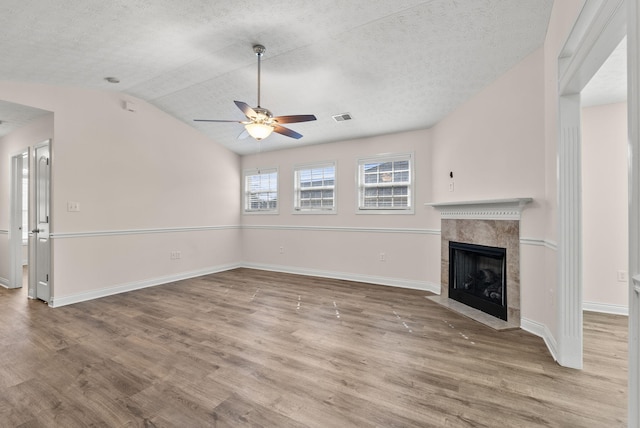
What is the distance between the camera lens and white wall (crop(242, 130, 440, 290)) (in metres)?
4.87

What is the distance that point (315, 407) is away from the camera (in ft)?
6.20

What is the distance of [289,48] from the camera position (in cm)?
320

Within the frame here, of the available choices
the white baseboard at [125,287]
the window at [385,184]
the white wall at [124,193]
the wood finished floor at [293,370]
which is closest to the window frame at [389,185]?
the window at [385,184]

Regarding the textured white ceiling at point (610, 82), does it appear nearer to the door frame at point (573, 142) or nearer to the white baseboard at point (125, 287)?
the door frame at point (573, 142)

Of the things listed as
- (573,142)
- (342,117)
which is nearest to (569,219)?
(573,142)

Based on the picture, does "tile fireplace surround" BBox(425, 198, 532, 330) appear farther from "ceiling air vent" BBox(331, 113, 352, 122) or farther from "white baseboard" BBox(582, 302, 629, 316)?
"ceiling air vent" BBox(331, 113, 352, 122)

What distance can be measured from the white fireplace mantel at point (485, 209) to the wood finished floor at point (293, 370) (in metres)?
1.24

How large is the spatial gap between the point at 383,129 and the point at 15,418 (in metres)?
5.03

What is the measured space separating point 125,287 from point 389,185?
460cm

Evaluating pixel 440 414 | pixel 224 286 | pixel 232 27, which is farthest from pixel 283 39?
pixel 224 286

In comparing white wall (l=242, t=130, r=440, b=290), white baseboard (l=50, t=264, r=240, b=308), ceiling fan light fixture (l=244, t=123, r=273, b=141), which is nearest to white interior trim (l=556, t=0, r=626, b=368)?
white wall (l=242, t=130, r=440, b=290)

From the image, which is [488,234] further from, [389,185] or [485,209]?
[389,185]

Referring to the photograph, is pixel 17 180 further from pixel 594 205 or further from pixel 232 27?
pixel 594 205

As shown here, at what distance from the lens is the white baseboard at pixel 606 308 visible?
11.7 ft
